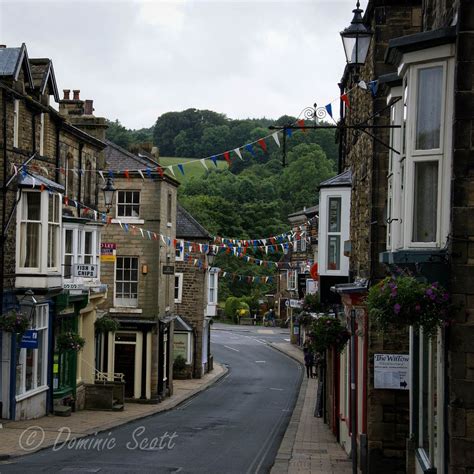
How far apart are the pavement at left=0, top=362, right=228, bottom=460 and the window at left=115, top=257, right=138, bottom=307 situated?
4.54m

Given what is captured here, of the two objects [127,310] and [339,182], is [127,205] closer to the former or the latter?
[127,310]

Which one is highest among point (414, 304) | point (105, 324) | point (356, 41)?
point (356, 41)

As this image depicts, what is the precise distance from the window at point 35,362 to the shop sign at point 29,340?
34.3 inches

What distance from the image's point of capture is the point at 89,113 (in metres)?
37.4

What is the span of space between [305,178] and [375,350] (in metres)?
97.2

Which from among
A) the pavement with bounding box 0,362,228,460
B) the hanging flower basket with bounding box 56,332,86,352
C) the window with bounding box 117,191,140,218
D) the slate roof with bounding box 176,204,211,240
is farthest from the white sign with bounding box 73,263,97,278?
the slate roof with bounding box 176,204,211,240

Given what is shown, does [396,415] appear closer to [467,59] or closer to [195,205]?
[467,59]

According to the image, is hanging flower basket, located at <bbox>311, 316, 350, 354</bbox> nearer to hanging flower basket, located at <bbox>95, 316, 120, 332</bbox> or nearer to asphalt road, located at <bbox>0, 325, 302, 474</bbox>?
asphalt road, located at <bbox>0, 325, 302, 474</bbox>

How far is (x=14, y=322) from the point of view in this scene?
23578 mm

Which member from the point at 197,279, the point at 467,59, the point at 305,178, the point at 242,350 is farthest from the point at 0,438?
the point at 305,178

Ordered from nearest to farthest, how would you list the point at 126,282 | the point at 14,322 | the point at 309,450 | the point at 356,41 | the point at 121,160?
the point at 356,41 < the point at 309,450 < the point at 14,322 < the point at 126,282 < the point at 121,160

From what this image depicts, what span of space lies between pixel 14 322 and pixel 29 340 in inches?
47.8

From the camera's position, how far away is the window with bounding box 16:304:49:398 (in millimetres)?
25812

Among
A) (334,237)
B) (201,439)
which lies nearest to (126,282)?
(201,439)
